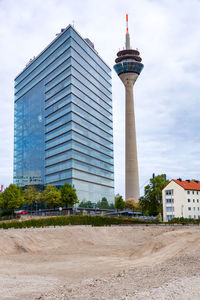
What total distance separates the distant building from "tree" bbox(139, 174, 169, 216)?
146 inches

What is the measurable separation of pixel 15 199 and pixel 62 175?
113 feet

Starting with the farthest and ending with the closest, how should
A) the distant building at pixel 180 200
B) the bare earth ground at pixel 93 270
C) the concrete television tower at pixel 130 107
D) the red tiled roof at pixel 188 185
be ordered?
the concrete television tower at pixel 130 107 < the red tiled roof at pixel 188 185 < the distant building at pixel 180 200 < the bare earth ground at pixel 93 270

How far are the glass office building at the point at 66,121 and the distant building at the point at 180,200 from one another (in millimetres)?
30728

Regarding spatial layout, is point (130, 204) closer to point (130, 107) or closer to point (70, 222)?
point (130, 107)

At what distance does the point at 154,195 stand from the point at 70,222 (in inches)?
1853

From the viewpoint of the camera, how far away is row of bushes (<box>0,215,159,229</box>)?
199ft

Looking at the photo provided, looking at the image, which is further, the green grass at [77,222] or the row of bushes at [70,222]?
the green grass at [77,222]

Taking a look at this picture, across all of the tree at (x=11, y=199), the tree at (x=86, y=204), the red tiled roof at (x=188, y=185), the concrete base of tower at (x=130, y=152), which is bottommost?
the tree at (x=86, y=204)

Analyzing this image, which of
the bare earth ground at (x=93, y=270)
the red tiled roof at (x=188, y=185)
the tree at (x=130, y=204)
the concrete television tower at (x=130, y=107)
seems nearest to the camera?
the bare earth ground at (x=93, y=270)

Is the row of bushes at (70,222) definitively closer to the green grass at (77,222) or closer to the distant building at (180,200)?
the green grass at (77,222)

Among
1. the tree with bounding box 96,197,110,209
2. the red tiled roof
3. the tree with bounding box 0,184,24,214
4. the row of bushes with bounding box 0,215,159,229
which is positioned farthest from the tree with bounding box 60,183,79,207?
the tree with bounding box 96,197,110,209

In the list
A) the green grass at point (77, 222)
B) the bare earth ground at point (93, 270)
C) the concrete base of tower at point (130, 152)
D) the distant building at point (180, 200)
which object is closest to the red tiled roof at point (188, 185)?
the distant building at point (180, 200)

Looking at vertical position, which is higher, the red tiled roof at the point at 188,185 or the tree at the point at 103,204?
the red tiled roof at the point at 188,185

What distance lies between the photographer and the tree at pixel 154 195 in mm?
112375
